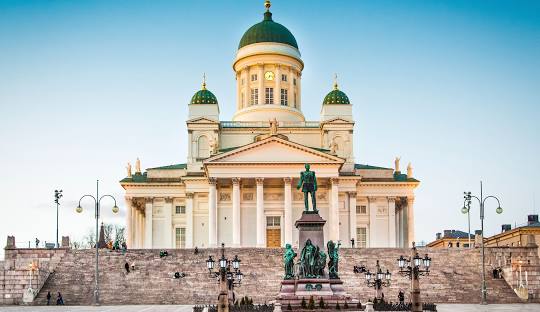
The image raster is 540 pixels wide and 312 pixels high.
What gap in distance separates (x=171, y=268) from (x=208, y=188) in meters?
17.7

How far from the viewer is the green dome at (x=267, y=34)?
8862 cm

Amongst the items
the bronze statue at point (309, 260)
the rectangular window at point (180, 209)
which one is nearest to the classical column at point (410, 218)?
the rectangular window at point (180, 209)

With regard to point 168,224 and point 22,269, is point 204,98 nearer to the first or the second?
point 168,224

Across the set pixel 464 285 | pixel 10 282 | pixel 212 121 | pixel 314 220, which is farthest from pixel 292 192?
pixel 314 220

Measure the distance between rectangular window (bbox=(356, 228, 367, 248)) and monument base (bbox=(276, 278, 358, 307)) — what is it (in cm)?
4326

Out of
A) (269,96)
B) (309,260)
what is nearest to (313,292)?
(309,260)

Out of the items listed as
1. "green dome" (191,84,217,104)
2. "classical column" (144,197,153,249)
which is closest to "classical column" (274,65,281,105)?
"green dome" (191,84,217,104)

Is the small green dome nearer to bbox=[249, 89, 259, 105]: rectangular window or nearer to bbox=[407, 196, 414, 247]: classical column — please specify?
bbox=[249, 89, 259, 105]: rectangular window

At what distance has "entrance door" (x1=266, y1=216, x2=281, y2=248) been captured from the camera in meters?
75.8

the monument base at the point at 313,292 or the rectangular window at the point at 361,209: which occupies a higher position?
the rectangular window at the point at 361,209

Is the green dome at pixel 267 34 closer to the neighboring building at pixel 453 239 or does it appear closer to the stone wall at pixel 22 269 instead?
the stone wall at pixel 22 269

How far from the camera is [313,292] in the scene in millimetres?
35656

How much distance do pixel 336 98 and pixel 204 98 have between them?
528 inches

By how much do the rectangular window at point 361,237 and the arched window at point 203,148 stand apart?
16540mm
